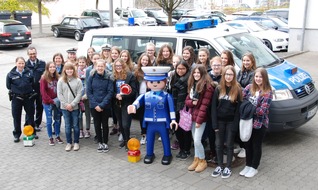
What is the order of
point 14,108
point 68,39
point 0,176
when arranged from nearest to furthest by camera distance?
point 0,176, point 14,108, point 68,39

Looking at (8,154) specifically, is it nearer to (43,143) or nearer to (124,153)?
(43,143)

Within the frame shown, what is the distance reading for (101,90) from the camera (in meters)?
6.26

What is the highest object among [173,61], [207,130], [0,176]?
[173,61]

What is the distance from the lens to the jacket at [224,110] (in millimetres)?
5199

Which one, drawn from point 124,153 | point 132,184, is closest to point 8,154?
point 124,153

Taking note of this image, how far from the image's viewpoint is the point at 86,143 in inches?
276

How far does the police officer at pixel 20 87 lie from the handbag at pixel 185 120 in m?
2.96

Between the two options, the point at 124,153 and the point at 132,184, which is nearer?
the point at 132,184

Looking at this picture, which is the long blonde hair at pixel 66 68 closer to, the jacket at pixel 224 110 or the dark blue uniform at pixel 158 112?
the dark blue uniform at pixel 158 112

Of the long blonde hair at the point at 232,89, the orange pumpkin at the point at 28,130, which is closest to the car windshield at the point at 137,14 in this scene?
the orange pumpkin at the point at 28,130

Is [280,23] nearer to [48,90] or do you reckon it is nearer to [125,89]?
[125,89]

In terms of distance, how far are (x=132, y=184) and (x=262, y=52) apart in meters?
3.79

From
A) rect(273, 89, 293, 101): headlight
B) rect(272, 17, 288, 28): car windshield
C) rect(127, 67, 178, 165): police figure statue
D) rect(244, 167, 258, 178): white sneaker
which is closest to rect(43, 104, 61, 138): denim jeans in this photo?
rect(127, 67, 178, 165): police figure statue

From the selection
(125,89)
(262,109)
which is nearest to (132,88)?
(125,89)
